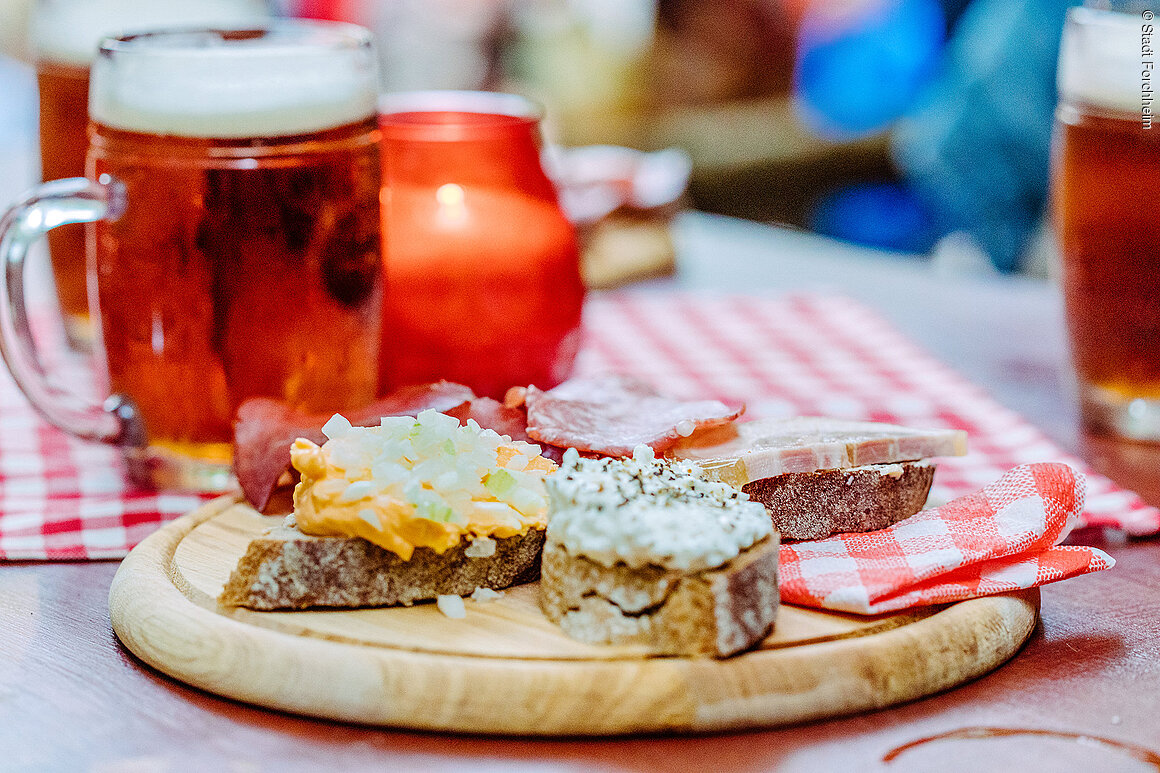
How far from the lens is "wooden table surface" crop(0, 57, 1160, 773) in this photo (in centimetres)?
74


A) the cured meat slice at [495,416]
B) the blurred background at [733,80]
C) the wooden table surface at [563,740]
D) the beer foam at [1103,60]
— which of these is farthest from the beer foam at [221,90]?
the blurred background at [733,80]

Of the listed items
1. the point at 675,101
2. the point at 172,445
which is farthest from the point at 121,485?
the point at 675,101

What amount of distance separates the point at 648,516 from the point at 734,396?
32.1 inches

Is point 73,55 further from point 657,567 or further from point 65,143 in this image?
point 657,567

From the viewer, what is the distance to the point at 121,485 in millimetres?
1263

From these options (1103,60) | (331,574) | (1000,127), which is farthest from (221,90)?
(1000,127)

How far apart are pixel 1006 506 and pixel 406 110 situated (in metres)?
0.84

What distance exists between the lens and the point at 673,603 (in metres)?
0.79

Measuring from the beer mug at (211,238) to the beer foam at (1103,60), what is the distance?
2.56 feet

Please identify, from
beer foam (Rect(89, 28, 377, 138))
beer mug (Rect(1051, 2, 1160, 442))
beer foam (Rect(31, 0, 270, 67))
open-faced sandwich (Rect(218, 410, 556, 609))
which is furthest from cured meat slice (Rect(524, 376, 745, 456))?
beer foam (Rect(31, 0, 270, 67))

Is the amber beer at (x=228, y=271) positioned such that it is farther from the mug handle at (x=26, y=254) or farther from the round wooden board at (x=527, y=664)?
the round wooden board at (x=527, y=664)

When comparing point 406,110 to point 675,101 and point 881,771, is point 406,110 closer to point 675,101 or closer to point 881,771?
point 881,771

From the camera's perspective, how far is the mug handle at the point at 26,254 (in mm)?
1137

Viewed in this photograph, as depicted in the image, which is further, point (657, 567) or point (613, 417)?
point (613, 417)
